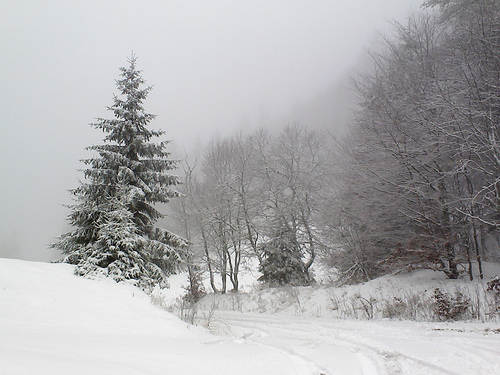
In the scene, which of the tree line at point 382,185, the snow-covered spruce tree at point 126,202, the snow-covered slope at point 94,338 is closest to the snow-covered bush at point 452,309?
the tree line at point 382,185

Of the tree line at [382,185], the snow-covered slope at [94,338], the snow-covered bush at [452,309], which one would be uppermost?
the tree line at [382,185]

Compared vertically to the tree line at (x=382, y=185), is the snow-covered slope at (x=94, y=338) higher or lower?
lower

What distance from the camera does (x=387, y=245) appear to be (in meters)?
13.4

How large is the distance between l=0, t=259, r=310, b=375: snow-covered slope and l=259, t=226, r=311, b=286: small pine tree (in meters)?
11.9

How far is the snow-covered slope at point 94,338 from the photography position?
8.05ft

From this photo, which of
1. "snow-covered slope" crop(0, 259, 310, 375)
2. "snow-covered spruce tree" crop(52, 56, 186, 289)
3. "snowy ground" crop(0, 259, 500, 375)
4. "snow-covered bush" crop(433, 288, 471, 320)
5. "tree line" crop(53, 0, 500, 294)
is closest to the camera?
"snow-covered slope" crop(0, 259, 310, 375)

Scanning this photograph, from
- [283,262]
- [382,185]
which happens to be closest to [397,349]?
Result: [382,185]

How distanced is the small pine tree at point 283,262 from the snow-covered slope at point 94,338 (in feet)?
39.0

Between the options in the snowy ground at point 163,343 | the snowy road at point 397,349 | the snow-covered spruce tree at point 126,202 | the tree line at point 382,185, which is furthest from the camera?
the snow-covered spruce tree at point 126,202

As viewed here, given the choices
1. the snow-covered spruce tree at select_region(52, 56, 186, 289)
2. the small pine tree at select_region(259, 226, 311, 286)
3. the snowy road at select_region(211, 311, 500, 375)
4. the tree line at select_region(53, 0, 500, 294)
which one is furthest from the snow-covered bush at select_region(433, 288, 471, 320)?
the small pine tree at select_region(259, 226, 311, 286)

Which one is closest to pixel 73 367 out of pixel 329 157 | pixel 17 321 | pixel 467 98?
pixel 17 321

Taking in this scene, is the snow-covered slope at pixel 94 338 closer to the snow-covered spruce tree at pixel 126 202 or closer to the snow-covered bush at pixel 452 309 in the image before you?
the snow-covered spruce tree at pixel 126 202

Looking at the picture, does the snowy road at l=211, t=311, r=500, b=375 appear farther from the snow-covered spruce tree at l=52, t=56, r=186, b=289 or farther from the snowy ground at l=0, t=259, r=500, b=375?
the snow-covered spruce tree at l=52, t=56, r=186, b=289

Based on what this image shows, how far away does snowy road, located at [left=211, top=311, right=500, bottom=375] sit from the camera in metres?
3.74
